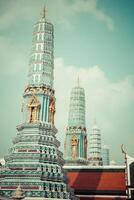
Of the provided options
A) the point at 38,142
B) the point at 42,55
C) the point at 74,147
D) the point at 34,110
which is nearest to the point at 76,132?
the point at 74,147

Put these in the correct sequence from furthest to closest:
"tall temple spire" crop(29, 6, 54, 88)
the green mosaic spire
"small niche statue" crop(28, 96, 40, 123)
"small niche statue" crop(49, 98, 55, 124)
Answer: the green mosaic spire → "tall temple spire" crop(29, 6, 54, 88) → "small niche statue" crop(49, 98, 55, 124) → "small niche statue" crop(28, 96, 40, 123)

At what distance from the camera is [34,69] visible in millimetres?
25172

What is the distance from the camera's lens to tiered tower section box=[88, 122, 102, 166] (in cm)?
4765

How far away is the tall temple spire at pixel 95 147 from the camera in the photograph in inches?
1877

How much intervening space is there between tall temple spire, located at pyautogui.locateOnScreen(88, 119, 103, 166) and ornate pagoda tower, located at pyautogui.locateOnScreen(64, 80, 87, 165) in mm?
6749

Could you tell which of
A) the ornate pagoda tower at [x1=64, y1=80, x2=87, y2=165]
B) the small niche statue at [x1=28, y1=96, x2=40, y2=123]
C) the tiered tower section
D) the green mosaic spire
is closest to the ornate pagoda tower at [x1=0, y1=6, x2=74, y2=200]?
the small niche statue at [x1=28, y1=96, x2=40, y2=123]

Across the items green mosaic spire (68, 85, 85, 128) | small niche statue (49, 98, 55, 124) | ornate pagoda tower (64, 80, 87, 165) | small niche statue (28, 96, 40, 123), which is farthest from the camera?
green mosaic spire (68, 85, 85, 128)

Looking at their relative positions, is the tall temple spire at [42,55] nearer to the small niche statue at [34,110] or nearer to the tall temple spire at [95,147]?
the small niche statue at [34,110]

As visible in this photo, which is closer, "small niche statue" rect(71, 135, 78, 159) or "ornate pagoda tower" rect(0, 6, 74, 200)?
"ornate pagoda tower" rect(0, 6, 74, 200)

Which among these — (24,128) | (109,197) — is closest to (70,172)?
(109,197)

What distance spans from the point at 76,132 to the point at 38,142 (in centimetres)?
2034

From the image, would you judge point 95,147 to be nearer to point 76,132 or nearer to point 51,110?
point 76,132

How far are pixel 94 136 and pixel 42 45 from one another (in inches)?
1083

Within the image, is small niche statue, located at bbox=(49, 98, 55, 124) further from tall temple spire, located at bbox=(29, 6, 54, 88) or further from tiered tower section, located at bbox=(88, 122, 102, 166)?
tiered tower section, located at bbox=(88, 122, 102, 166)
